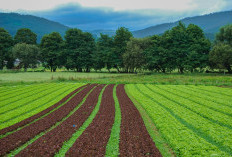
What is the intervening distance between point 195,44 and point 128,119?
195ft

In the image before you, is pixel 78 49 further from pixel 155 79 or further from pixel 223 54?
pixel 223 54

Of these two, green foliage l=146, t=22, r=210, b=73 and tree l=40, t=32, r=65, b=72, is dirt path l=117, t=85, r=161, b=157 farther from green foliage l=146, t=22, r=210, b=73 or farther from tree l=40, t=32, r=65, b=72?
tree l=40, t=32, r=65, b=72

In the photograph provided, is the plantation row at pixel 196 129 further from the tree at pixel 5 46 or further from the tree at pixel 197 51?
the tree at pixel 5 46

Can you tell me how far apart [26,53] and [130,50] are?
4712cm

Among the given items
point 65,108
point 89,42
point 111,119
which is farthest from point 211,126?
point 89,42

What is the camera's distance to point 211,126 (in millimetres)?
12320

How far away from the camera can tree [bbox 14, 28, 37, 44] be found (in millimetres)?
91875

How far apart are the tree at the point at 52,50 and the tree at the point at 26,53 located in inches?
174

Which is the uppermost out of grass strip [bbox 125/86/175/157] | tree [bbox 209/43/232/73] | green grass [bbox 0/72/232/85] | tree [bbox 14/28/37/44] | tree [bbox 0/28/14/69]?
tree [bbox 14/28/37/44]

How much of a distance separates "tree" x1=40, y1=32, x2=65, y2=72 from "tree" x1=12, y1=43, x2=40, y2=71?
4.43 metres

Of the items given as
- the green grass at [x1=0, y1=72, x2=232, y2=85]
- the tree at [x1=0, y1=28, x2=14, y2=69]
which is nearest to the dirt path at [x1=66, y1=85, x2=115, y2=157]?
the green grass at [x1=0, y1=72, x2=232, y2=85]

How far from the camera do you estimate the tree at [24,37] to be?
301 ft

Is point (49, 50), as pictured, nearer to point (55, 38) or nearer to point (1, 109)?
point (55, 38)

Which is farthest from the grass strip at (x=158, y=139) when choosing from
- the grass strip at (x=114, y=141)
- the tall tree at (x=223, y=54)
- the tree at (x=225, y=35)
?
the tree at (x=225, y=35)
